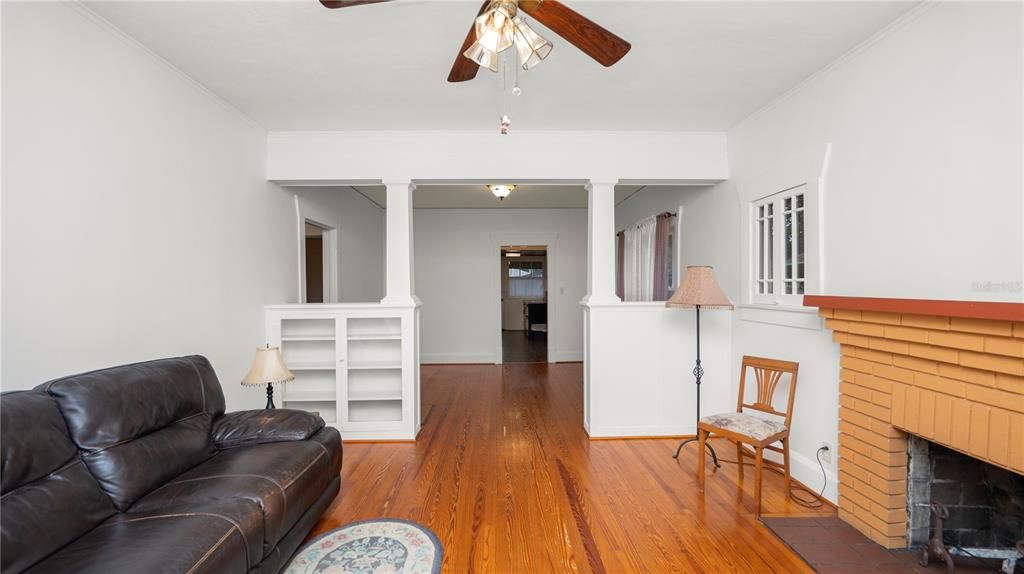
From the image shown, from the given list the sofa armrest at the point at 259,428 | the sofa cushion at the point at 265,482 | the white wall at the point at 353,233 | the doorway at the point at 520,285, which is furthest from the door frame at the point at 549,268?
the sofa cushion at the point at 265,482

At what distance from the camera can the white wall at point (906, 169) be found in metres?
1.73

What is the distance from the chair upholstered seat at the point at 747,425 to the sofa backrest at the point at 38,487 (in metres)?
3.07

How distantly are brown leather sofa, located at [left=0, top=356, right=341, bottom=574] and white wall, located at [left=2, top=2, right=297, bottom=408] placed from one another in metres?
0.33

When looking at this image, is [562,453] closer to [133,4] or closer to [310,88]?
[310,88]

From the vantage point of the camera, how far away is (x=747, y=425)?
8.78ft

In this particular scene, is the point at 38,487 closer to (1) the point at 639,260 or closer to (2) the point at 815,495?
(2) the point at 815,495

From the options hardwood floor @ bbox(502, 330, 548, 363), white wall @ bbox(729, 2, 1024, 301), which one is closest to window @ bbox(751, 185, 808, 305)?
white wall @ bbox(729, 2, 1024, 301)

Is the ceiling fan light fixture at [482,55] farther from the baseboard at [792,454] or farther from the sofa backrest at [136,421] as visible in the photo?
the baseboard at [792,454]

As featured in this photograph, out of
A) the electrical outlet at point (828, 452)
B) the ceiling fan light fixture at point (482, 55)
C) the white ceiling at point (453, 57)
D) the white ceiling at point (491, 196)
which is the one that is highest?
the white ceiling at point (453, 57)

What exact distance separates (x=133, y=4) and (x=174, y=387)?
6.03 feet

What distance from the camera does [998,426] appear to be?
1665mm

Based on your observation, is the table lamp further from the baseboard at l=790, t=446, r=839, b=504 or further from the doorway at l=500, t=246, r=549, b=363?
the doorway at l=500, t=246, r=549, b=363

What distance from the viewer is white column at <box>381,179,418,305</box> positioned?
12.4ft

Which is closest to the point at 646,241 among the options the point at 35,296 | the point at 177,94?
the point at 177,94
